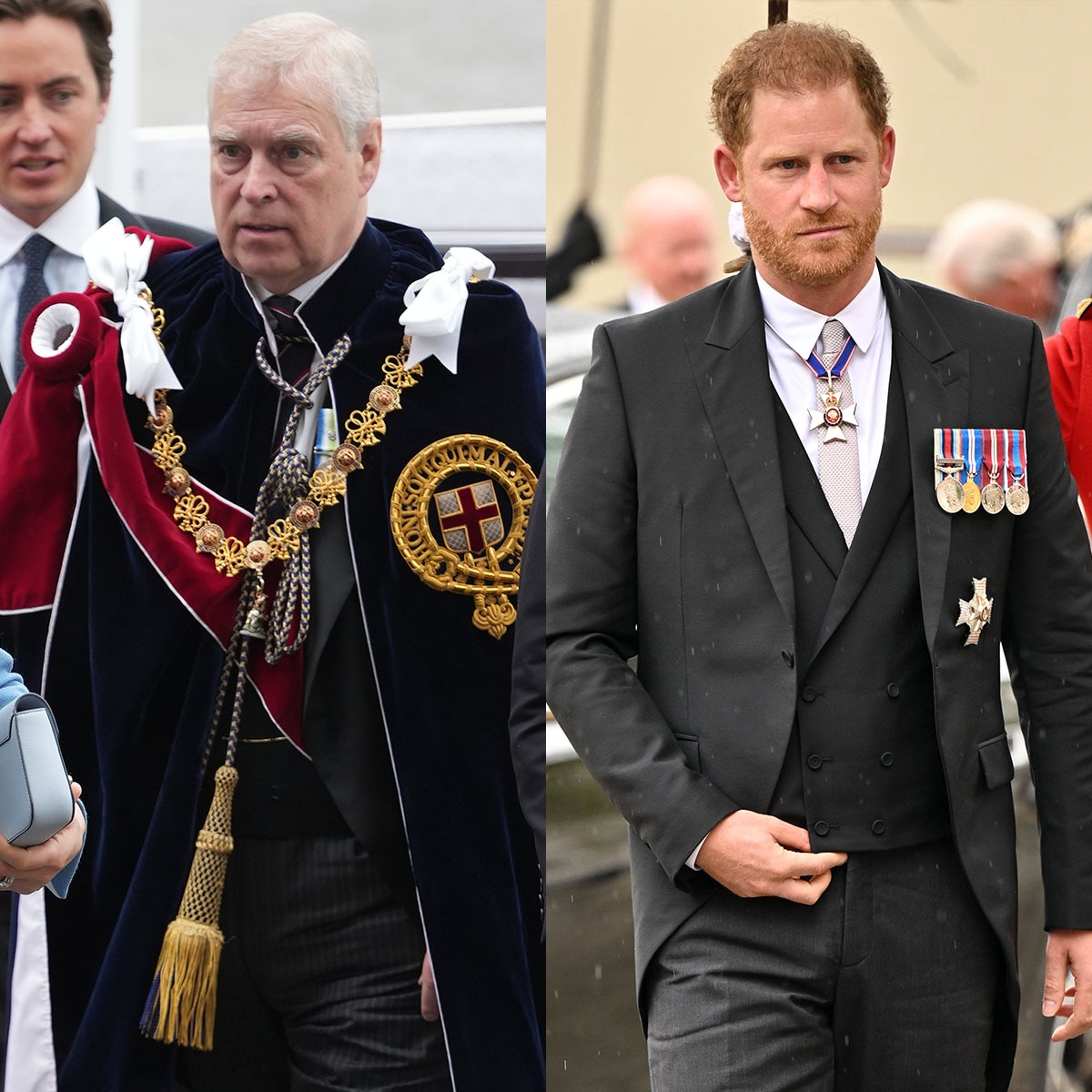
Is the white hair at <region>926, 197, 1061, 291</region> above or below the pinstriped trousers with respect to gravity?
above

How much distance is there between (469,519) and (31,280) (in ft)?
3.03

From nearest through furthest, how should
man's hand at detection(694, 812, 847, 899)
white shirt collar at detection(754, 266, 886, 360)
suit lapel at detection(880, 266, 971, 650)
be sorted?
man's hand at detection(694, 812, 847, 899) → suit lapel at detection(880, 266, 971, 650) → white shirt collar at detection(754, 266, 886, 360)

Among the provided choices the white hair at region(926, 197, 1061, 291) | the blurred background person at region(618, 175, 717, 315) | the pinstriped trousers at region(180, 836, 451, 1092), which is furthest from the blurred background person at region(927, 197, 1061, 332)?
the pinstriped trousers at region(180, 836, 451, 1092)

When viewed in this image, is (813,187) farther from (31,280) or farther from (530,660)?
(31,280)

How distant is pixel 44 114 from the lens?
3.16 meters

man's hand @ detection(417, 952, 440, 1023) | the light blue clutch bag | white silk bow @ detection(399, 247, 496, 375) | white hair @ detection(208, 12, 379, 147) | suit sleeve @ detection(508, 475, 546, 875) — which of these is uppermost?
white hair @ detection(208, 12, 379, 147)

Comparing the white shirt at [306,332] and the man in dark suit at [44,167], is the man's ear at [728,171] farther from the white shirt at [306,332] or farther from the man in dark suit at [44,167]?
the man in dark suit at [44,167]

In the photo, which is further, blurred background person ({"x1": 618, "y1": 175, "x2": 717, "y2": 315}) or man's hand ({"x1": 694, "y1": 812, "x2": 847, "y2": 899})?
blurred background person ({"x1": 618, "y1": 175, "x2": 717, "y2": 315})

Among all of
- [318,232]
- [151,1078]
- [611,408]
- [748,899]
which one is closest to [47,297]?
[318,232]

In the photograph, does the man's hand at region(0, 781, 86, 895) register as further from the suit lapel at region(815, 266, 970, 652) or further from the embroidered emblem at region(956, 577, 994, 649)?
the embroidered emblem at region(956, 577, 994, 649)

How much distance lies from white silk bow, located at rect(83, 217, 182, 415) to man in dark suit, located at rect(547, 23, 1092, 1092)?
0.83 metres

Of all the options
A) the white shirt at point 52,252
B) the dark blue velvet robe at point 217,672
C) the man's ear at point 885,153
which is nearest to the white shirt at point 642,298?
the dark blue velvet robe at point 217,672

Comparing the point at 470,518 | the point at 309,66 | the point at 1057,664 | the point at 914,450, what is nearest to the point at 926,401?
the point at 914,450

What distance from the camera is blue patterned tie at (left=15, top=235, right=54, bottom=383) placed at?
3.17 metres
